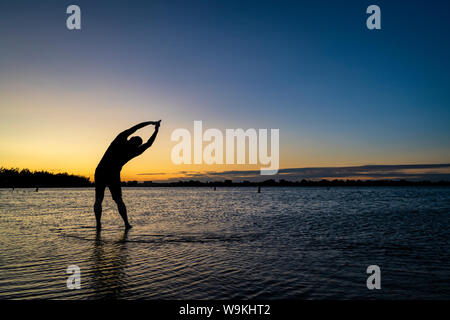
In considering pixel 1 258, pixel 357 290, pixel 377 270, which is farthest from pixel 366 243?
pixel 1 258

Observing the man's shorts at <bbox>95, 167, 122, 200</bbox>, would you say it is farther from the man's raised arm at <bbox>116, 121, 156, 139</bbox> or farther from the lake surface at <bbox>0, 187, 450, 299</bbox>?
the lake surface at <bbox>0, 187, 450, 299</bbox>

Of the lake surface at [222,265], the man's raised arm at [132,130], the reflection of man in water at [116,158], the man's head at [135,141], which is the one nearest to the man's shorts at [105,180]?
→ the reflection of man in water at [116,158]

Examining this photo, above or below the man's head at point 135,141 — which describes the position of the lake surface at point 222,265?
below

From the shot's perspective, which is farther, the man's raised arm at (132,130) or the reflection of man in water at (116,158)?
the reflection of man in water at (116,158)

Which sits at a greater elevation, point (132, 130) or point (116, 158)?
point (132, 130)

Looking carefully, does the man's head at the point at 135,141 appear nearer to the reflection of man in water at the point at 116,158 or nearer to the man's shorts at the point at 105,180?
the reflection of man in water at the point at 116,158

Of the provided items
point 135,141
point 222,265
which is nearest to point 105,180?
point 135,141

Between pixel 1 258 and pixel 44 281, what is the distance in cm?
Answer: 214

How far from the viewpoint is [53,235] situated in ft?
28.3

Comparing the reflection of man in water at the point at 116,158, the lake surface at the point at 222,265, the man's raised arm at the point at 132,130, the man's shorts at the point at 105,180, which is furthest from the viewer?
the man's shorts at the point at 105,180

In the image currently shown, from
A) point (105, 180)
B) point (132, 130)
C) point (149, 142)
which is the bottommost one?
point (105, 180)

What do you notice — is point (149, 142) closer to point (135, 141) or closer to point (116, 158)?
point (135, 141)

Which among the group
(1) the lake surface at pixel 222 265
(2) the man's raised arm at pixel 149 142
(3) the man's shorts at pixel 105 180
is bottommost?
(1) the lake surface at pixel 222 265
